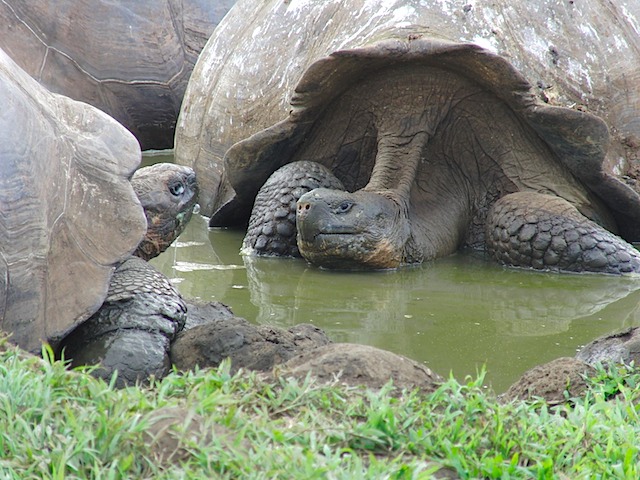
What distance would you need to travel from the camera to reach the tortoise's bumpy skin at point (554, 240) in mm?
6051

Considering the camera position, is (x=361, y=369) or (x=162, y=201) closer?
(x=361, y=369)

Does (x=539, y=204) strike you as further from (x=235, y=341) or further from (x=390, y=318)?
(x=235, y=341)

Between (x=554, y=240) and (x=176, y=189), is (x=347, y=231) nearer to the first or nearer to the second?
(x=554, y=240)

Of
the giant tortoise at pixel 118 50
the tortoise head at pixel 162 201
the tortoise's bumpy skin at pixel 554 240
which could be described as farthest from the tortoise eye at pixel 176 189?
the giant tortoise at pixel 118 50

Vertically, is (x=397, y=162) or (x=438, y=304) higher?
(x=397, y=162)

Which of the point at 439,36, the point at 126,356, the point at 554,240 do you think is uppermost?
the point at 439,36

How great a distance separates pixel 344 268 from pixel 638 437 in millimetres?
3654

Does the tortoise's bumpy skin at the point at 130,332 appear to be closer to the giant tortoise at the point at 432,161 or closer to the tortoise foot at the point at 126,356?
the tortoise foot at the point at 126,356

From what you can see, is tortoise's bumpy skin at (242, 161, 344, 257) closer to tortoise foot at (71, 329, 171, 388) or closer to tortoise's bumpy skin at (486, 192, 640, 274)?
tortoise's bumpy skin at (486, 192, 640, 274)

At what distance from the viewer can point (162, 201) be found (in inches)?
193

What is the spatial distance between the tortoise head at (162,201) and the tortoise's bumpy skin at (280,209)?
149cm

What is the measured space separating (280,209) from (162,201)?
168cm

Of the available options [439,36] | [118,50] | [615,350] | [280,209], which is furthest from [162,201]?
[118,50]

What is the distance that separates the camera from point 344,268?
6266mm
